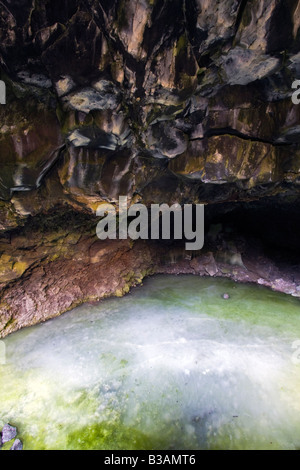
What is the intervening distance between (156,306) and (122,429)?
427 centimetres

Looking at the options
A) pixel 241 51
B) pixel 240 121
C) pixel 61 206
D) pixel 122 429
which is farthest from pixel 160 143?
pixel 122 429

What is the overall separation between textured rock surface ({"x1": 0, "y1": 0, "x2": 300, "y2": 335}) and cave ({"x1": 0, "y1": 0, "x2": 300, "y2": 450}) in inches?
1.1

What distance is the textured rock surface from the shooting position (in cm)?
391

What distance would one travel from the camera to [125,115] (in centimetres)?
527

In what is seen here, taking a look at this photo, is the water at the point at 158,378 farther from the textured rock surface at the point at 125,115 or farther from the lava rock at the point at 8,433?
the textured rock surface at the point at 125,115

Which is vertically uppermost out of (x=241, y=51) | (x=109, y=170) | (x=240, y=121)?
(x=241, y=51)

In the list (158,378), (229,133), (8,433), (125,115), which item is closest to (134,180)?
(125,115)

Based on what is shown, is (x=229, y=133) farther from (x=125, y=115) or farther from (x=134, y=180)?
(x=134, y=180)

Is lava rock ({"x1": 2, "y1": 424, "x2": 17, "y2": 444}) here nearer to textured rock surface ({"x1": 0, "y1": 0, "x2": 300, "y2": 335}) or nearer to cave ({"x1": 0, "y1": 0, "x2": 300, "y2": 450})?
cave ({"x1": 0, "y1": 0, "x2": 300, "y2": 450})

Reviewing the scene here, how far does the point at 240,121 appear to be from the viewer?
5.73 metres

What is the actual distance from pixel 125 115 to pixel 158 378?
6.12 m

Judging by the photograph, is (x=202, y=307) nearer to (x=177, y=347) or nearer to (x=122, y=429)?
A: (x=177, y=347)

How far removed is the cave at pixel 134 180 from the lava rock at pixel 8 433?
40 millimetres

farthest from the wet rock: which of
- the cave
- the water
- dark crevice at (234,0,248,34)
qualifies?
dark crevice at (234,0,248,34)
